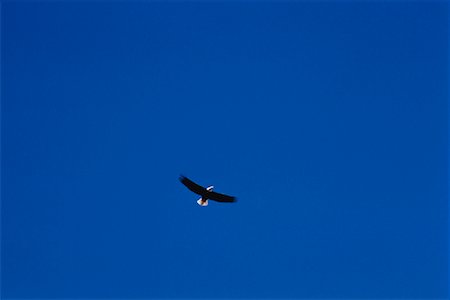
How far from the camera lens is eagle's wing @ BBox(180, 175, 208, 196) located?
1928cm

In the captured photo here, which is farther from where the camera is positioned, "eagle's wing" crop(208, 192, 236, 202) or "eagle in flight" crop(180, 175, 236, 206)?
"eagle's wing" crop(208, 192, 236, 202)

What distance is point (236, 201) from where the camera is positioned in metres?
19.6

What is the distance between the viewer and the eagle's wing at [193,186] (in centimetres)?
1928

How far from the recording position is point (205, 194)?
2036cm

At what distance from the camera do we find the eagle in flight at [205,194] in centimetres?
1959

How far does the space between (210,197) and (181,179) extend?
161cm

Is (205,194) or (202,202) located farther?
(202,202)

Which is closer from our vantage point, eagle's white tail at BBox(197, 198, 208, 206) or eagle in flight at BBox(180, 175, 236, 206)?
eagle in flight at BBox(180, 175, 236, 206)

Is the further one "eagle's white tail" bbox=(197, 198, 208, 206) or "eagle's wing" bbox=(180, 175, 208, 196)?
"eagle's white tail" bbox=(197, 198, 208, 206)

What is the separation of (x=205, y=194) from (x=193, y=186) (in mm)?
733

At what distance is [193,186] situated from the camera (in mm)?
19750

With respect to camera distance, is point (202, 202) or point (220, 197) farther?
point (202, 202)

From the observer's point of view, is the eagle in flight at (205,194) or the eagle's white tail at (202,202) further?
the eagle's white tail at (202,202)

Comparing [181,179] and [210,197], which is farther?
[210,197]
